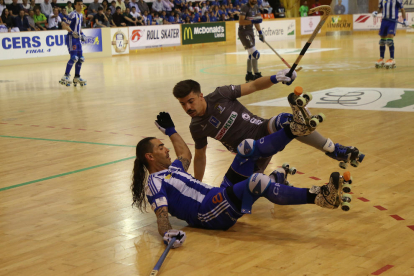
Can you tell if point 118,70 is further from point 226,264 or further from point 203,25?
point 226,264

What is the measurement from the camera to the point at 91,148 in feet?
25.9

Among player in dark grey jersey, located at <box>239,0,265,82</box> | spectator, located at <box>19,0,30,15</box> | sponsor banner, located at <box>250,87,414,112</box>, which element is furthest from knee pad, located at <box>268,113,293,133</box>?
spectator, located at <box>19,0,30,15</box>

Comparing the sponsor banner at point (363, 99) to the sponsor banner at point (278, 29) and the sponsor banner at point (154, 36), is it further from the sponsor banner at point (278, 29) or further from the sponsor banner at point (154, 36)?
the sponsor banner at point (278, 29)

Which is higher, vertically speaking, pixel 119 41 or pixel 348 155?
pixel 119 41

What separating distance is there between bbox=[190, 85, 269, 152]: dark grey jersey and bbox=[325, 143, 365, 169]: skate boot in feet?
2.25

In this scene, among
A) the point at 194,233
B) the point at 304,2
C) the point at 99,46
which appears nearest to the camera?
the point at 194,233

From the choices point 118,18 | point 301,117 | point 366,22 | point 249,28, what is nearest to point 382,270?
point 301,117

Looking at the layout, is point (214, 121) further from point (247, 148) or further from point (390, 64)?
point (390, 64)

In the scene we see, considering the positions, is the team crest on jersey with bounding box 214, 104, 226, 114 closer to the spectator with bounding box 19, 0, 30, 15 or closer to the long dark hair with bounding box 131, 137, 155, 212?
the long dark hair with bounding box 131, 137, 155, 212

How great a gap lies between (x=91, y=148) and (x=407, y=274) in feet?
17.4

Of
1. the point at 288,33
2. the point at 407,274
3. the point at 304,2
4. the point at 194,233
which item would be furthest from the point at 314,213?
the point at 304,2

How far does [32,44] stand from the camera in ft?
75.3

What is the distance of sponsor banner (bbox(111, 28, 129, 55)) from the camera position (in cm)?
2606

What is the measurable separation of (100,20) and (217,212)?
22.9 meters
